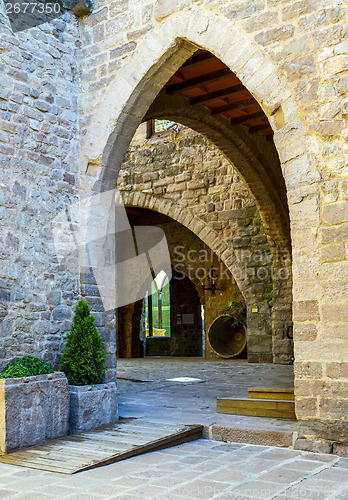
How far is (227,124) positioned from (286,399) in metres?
4.76

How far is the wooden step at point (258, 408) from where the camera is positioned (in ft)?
12.6

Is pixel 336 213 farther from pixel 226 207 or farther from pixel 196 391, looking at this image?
pixel 226 207

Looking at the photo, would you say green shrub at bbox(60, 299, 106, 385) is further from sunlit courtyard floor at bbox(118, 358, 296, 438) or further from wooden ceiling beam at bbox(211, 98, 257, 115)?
wooden ceiling beam at bbox(211, 98, 257, 115)

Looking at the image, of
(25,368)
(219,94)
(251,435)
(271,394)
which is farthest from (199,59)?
(251,435)

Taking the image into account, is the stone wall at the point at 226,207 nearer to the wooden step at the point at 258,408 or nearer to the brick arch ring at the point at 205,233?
the brick arch ring at the point at 205,233

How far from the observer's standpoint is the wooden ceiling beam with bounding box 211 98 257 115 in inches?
275

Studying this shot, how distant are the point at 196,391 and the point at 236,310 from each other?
5.06m

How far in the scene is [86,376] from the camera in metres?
3.97

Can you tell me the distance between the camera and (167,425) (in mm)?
3789

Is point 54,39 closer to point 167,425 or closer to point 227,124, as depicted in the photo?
point 167,425

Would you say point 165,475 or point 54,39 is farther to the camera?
point 54,39

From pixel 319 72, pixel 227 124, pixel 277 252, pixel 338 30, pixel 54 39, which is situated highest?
pixel 227 124

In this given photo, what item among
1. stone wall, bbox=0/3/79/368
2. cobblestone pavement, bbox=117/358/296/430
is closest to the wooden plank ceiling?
stone wall, bbox=0/3/79/368

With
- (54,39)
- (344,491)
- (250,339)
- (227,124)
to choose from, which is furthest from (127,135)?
(250,339)
